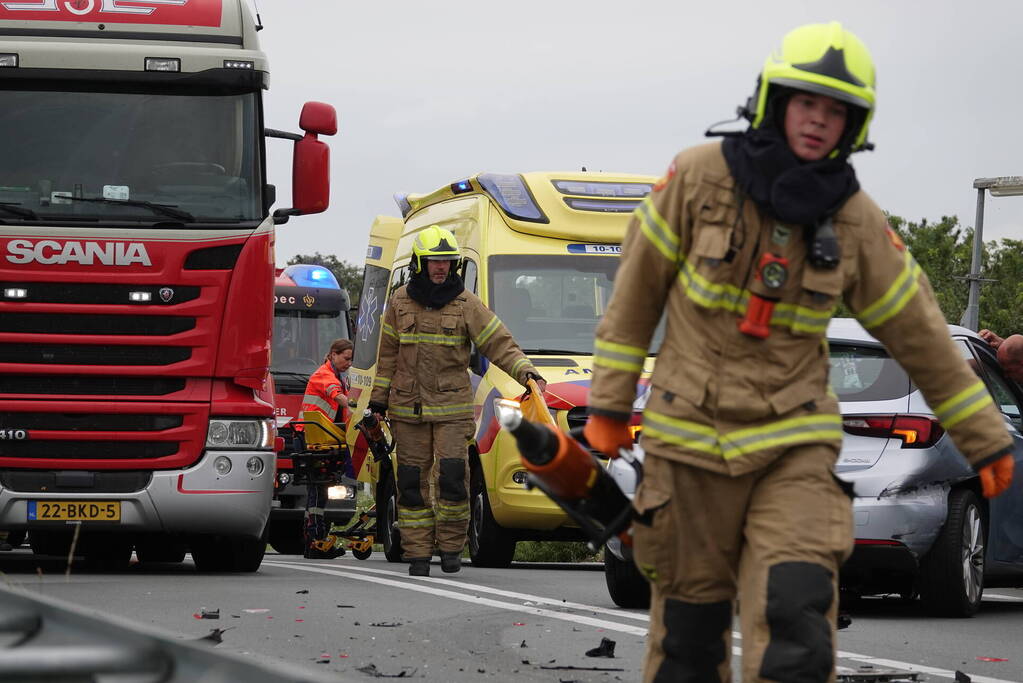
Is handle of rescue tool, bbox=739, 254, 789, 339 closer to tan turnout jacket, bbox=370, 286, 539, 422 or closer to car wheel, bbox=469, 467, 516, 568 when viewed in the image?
tan turnout jacket, bbox=370, 286, 539, 422

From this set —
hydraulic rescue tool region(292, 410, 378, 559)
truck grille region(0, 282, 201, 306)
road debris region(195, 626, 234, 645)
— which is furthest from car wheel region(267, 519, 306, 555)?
road debris region(195, 626, 234, 645)

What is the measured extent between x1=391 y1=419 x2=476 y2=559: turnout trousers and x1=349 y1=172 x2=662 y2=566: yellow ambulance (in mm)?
650

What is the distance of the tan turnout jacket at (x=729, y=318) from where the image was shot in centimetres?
470

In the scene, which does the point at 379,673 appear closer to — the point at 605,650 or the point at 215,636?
the point at 215,636

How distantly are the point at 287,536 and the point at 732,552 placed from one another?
51.5 feet

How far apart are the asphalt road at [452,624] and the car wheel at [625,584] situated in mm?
129

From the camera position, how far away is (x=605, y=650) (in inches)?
314

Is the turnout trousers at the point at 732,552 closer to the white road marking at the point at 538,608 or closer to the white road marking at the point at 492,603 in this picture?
the white road marking at the point at 538,608

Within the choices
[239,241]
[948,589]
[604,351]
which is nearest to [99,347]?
[239,241]

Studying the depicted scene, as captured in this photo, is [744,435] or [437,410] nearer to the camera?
[744,435]

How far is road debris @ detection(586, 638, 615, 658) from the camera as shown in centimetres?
796

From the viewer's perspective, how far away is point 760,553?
461cm

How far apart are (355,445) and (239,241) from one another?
5.14 metres

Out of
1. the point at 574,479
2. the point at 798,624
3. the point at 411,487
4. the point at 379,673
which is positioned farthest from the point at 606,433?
the point at 411,487
